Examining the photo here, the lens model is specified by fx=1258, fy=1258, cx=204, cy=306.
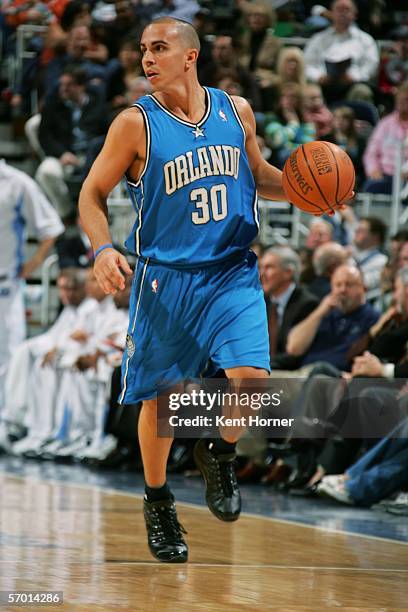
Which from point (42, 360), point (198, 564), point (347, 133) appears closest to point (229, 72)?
point (347, 133)

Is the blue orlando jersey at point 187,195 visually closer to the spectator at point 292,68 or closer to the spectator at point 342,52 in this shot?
the spectator at point 292,68

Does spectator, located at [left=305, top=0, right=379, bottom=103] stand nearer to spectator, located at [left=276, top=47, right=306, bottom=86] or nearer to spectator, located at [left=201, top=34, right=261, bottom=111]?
spectator, located at [left=276, top=47, right=306, bottom=86]

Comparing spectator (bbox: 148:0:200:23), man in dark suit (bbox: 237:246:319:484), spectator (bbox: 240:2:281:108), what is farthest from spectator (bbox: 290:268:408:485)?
spectator (bbox: 148:0:200:23)

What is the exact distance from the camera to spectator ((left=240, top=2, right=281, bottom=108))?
12.3 meters

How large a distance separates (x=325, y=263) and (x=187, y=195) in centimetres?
378

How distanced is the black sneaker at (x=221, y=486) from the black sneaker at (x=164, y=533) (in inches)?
6.0

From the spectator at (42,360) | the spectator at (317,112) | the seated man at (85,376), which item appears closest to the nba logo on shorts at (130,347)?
the seated man at (85,376)

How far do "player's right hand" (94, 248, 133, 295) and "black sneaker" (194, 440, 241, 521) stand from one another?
36.1 inches

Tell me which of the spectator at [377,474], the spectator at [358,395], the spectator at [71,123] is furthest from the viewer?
the spectator at [71,123]

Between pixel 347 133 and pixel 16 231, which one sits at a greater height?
pixel 347 133

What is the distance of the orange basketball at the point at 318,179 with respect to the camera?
449cm

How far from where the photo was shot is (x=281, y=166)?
1055 cm

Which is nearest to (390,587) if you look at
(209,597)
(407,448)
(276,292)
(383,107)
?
(209,597)

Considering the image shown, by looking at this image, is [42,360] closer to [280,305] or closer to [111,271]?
[280,305]
